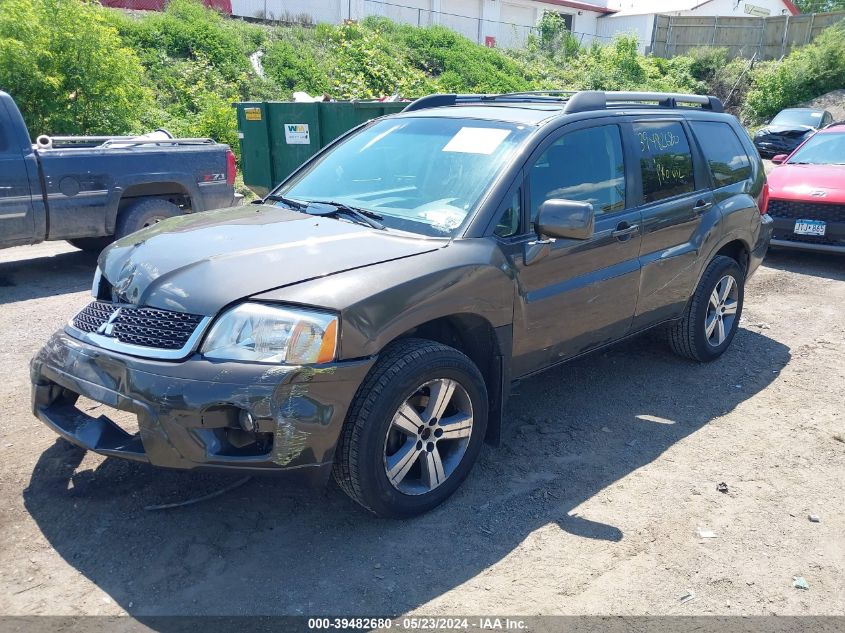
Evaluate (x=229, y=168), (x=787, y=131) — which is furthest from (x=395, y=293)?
(x=787, y=131)

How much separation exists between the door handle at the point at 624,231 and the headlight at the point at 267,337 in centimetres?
214

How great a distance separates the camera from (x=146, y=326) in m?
3.09

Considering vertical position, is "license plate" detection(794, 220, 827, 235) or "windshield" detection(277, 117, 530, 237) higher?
"windshield" detection(277, 117, 530, 237)

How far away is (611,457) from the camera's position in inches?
163

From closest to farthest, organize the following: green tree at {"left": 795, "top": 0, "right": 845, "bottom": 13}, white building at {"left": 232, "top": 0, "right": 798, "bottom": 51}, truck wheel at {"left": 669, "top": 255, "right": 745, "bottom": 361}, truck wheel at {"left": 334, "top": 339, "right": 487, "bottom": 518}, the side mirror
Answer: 1. truck wheel at {"left": 334, "top": 339, "right": 487, "bottom": 518}
2. the side mirror
3. truck wheel at {"left": 669, "top": 255, "right": 745, "bottom": 361}
4. white building at {"left": 232, "top": 0, "right": 798, "bottom": 51}
5. green tree at {"left": 795, "top": 0, "right": 845, "bottom": 13}

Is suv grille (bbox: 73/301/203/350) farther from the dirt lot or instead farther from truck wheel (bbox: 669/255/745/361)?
truck wheel (bbox: 669/255/745/361)

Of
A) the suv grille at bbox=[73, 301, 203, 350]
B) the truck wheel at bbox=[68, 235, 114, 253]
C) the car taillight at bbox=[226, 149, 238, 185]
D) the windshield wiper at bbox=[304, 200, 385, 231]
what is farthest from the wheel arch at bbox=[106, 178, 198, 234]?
the suv grille at bbox=[73, 301, 203, 350]

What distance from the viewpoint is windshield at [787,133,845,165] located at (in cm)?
961

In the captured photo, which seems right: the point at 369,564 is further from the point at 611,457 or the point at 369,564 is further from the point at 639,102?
the point at 639,102

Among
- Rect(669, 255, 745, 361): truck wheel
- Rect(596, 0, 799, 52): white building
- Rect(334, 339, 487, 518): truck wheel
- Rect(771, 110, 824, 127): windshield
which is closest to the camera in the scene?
Rect(334, 339, 487, 518): truck wheel

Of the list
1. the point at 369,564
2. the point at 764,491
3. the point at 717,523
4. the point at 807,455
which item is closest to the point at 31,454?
the point at 369,564

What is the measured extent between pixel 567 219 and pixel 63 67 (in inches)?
391

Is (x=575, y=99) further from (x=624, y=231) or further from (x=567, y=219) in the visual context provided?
(x=567, y=219)

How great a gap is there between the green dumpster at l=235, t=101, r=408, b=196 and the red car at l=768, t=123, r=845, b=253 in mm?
5070
